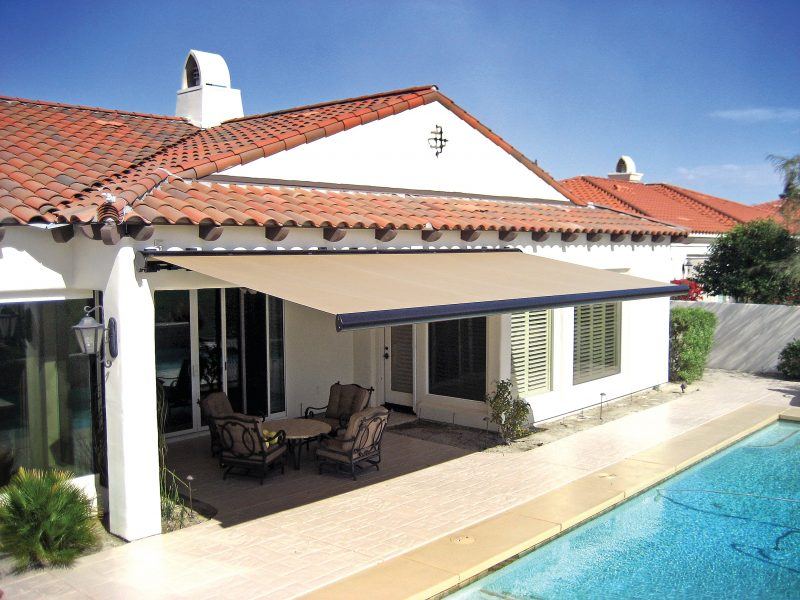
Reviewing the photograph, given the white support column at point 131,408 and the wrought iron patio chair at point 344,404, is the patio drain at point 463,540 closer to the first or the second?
the white support column at point 131,408

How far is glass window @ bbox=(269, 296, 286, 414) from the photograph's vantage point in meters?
19.8

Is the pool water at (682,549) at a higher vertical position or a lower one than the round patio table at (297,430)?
lower

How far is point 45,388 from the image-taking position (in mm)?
13109

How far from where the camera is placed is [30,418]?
12.9 metres

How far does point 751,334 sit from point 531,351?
13.7 meters

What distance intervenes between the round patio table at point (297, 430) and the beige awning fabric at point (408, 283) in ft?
13.5

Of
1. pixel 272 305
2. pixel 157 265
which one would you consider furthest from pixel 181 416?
pixel 157 265

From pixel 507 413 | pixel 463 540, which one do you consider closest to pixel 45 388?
pixel 463 540

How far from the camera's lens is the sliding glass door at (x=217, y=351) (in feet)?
58.9

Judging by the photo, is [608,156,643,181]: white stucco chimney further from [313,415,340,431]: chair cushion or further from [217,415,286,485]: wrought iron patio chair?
[217,415,286,485]: wrought iron patio chair

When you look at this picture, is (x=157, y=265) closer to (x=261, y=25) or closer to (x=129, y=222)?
(x=129, y=222)

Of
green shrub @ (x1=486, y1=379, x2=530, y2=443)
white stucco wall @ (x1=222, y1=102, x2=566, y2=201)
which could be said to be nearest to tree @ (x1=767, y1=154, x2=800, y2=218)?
white stucco wall @ (x1=222, y1=102, x2=566, y2=201)

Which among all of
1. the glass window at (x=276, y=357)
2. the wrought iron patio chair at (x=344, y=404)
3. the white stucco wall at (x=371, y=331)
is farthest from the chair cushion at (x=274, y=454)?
the glass window at (x=276, y=357)

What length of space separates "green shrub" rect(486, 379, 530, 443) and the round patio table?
4341 millimetres
